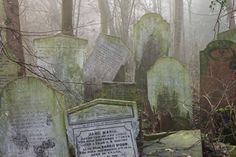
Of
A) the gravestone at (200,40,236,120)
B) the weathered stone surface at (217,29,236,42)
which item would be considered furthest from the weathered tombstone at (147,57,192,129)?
the weathered stone surface at (217,29,236,42)

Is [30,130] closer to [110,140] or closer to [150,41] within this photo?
[110,140]

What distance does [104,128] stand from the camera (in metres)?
5.25

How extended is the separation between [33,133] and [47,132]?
0.19 metres

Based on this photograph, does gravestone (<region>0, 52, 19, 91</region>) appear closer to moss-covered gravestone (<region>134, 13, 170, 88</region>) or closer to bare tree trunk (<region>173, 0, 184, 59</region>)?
moss-covered gravestone (<region>134, 13, 170, 88</region>)

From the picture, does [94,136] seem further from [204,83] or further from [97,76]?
[97,76]

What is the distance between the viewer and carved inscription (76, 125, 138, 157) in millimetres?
5258

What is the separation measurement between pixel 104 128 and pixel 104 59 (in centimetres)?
429

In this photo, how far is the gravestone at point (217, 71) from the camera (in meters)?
7.46

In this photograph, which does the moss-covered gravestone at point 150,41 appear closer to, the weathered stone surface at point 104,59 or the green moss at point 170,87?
the weathered stone surface at point 104,59

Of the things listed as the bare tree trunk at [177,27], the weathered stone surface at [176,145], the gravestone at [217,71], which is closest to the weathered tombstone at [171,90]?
the gravestone at [217,71]

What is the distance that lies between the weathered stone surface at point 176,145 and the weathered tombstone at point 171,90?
4.57ft

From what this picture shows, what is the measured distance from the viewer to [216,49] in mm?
7520

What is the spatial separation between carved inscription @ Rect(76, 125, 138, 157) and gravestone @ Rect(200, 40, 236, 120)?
254 cm

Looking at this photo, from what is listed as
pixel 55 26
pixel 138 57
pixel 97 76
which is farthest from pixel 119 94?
pixel 55 26
